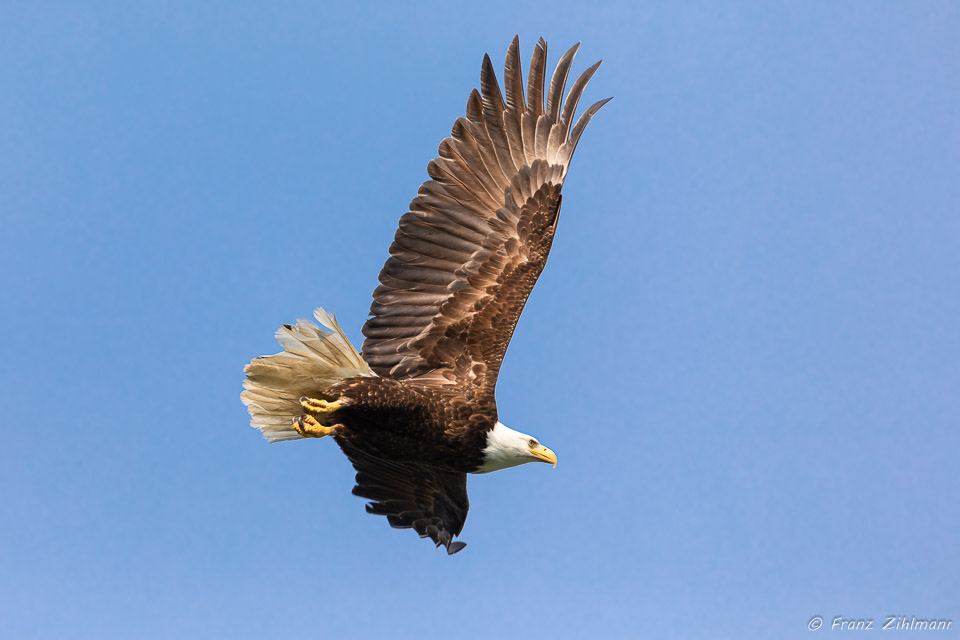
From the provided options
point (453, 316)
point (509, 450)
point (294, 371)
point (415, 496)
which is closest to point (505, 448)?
point (509, 450)

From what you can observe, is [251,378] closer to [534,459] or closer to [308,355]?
[308,355]

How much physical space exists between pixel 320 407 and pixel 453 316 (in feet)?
4.70

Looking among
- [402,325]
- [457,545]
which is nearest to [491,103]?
[402,325]

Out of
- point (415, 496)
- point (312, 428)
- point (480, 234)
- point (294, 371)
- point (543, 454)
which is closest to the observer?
point (294, 371)

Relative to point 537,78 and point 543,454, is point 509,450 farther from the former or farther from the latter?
point 537,78

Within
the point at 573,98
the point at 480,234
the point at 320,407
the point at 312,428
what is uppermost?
the point at 573,98

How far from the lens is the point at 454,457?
1042cm

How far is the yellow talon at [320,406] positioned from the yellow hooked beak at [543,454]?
5.69 feet

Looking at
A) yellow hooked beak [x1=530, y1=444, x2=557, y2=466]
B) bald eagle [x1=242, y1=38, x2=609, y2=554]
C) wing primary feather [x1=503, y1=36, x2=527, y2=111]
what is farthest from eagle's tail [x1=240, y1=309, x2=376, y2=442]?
wing primary feather [x1=503, y1=36, x2=527, y2=111]

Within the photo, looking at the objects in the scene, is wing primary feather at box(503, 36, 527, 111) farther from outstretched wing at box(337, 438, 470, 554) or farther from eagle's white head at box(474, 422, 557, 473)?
outstretched wing at box(337, 438, 470, 554)

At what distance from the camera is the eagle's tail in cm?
1005

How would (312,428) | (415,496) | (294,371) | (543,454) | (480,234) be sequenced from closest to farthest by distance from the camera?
(294,371), (312,428), (543,454), (480,234), (415,496)

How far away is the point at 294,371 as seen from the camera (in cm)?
1022

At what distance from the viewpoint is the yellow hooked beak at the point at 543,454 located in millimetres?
10562
